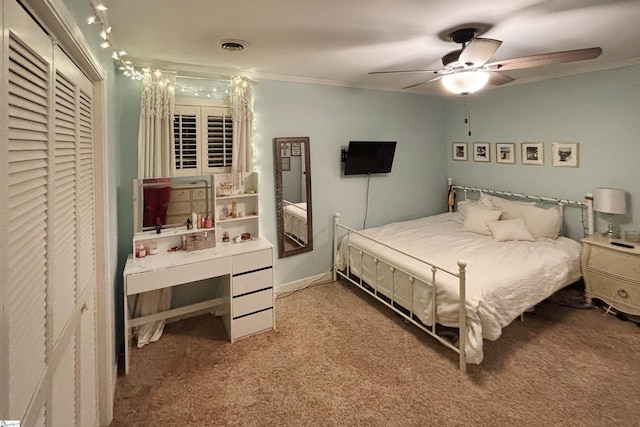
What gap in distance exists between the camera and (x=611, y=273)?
2916 mm

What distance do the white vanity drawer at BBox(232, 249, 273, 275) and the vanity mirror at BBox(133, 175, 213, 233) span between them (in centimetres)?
58

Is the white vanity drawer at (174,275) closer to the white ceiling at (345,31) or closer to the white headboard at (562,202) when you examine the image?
the white ceiling at (345,31)

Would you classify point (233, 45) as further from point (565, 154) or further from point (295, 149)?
Answer: point (565, 154)

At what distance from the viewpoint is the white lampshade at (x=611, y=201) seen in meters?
2.97

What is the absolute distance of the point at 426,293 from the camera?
8.37 feet

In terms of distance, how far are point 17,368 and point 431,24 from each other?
258cm

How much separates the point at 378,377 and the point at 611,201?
9.22ft

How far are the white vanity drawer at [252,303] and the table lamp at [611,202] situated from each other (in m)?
3.31

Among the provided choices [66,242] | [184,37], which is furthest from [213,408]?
[184,37]

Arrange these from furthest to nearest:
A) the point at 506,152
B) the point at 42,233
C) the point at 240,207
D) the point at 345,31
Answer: the point at 506,152
the point at 240,207
the point at 345,31
the point at 42,233

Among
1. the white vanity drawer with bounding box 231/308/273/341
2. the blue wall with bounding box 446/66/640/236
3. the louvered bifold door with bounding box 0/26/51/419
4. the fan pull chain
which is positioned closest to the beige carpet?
the white vanity drawer with bounding box 231/308/273/341

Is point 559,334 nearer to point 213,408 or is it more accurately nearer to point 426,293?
point 426,293

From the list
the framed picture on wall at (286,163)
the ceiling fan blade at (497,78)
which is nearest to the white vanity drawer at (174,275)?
the framed picture on wall at (286,163)

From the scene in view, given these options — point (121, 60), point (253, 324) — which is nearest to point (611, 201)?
point (253, 324)
